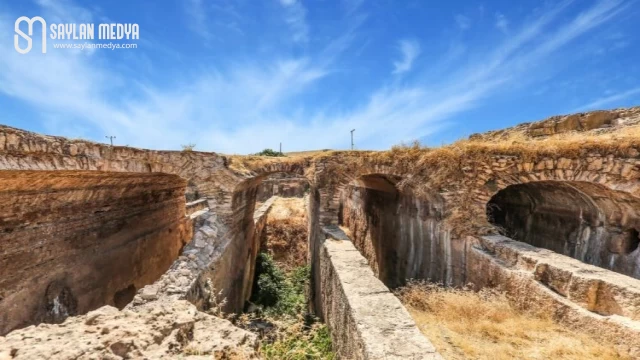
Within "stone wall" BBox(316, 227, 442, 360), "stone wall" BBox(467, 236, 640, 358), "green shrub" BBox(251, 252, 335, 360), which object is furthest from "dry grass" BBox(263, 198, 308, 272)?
"stone wall" BBox(467, 236, 640, 358)

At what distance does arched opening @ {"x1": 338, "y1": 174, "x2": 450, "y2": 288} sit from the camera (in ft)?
22.7

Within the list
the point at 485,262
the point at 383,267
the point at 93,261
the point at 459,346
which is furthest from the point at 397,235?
the point at 93,261

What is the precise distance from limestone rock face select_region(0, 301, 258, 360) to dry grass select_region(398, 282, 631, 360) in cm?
235

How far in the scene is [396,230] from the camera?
8.97 m

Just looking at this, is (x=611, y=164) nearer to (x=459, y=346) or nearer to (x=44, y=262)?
(x=459, y=346)

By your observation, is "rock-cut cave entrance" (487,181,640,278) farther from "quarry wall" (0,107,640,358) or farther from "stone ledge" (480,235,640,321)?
"stone ledge" (480,235,640,321)

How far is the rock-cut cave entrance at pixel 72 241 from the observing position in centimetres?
504

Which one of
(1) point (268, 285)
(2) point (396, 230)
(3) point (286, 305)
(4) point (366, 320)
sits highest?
(4) point (366, 320)

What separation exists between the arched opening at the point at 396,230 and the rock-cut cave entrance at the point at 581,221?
60.9 inches

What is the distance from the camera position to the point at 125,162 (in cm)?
584

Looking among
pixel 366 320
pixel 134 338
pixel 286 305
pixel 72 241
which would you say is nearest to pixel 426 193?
pixel 366 320

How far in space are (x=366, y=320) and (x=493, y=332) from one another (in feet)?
6.05

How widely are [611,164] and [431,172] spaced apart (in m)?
3.19

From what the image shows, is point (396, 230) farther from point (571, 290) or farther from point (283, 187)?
point (283, 187)
